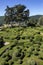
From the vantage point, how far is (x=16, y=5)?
4277 inches

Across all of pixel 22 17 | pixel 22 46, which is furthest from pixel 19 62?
pixel 22 17

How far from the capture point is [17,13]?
106m

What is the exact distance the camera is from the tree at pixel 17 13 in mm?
104769

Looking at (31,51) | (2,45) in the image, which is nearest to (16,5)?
(2,45)

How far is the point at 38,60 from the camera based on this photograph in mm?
38594

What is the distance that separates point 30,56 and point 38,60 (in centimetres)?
409

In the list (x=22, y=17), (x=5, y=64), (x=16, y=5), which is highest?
(x=16, y=5)

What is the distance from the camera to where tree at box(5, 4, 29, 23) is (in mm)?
104769

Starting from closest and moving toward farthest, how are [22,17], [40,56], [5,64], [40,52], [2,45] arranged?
[5,64] < [40,56] < [40,52] < [2,45] < [22,17]

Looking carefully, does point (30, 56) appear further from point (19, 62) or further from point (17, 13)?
point (17, 13)

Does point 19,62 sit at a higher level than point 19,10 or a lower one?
lower

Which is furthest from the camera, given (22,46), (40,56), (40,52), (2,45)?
(2,45)

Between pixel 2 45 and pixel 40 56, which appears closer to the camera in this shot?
pixel 40 56

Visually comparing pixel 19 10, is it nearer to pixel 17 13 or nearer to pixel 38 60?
pixel 17 13
